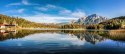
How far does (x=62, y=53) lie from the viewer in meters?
26.7

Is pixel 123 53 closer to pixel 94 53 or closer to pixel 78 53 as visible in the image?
pixel 94 53

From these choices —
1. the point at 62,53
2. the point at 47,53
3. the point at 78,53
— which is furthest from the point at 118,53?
the point at 47,53

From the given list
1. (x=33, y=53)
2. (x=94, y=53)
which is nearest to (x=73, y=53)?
(x=94, y=53)

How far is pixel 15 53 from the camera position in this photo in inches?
1032

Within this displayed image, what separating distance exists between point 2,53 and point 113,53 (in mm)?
14214

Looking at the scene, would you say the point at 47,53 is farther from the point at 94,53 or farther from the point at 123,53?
the point at 123,53

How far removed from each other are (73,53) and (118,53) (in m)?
5.91

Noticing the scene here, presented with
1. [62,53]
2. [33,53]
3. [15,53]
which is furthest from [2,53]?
[62,53]

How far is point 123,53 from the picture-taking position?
88.8ft

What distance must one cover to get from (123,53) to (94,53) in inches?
151

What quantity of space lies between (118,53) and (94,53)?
321 centimetres

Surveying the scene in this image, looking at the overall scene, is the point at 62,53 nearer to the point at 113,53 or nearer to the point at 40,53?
the point at 40,53

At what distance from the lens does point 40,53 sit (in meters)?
26.4

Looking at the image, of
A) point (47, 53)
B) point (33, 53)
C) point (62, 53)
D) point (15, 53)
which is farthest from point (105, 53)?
point (15, 53)
